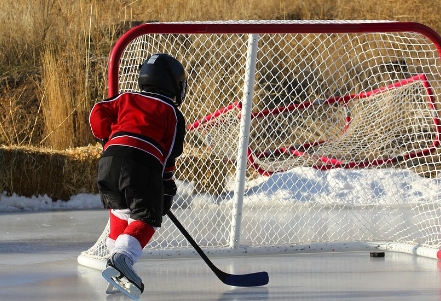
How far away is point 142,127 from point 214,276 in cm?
108

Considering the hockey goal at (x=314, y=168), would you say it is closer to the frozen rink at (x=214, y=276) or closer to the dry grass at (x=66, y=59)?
the frozen rink at (x=214, y=276)

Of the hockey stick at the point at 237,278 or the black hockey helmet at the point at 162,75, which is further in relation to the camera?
the hockey stick at the point at 237,278

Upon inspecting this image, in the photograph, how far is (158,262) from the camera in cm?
481

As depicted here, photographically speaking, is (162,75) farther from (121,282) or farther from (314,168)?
(314,168)

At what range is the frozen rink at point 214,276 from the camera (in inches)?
155

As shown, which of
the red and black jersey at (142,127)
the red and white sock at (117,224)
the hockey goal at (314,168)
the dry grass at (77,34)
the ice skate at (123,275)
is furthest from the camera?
the dry grass at (77,34)

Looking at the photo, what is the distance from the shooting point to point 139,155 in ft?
11.9

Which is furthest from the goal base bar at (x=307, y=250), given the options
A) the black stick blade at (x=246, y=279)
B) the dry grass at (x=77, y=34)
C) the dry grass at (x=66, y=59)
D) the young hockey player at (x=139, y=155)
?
the dry grass at (x=77, y=34)

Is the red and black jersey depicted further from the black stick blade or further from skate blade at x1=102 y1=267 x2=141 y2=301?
the black stick blade

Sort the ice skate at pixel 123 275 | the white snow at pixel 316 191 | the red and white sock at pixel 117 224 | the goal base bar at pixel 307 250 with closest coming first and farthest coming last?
the ice skate at pixel 123 275, the red and white sock at pixel 117 224, the goal base bar at pixel 307 250, the white snow at pixel 316 191

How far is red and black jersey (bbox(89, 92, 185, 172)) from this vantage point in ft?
11.9

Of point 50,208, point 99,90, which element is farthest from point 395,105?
point 99,90

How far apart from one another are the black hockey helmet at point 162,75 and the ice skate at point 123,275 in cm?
72

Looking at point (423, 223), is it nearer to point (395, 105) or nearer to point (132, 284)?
point (395, 105)
